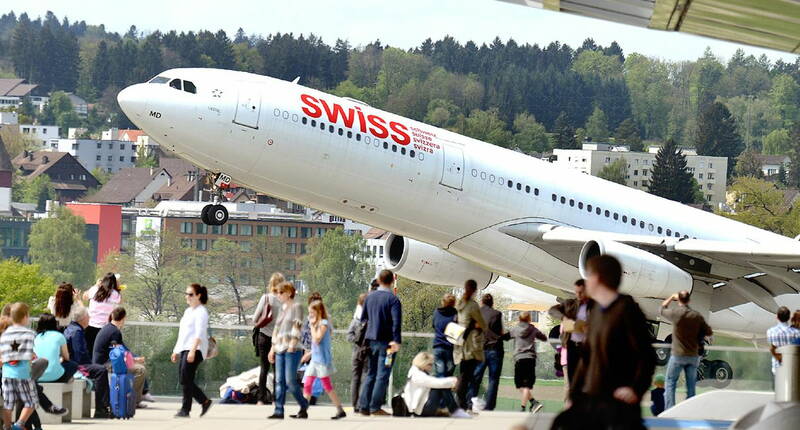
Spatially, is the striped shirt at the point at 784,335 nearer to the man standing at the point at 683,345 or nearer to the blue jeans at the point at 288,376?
the man standing at the point at 683,345

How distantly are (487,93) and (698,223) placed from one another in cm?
16840

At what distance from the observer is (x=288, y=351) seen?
1786 cm

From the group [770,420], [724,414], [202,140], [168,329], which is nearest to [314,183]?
[202,140]

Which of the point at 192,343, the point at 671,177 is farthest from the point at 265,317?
the point at 671,177

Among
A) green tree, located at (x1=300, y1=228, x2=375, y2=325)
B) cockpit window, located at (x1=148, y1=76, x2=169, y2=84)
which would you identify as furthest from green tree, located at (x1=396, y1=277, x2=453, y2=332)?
cockpit window, located at (x1=148, y1=76, x2=169, y2=84)

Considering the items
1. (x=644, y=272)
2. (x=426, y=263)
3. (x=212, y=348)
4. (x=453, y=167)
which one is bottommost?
(x=212, y=348)

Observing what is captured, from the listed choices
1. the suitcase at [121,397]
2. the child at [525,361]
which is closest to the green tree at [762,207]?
the child at [525,361]

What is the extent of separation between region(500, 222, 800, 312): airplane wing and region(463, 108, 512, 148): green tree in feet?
455

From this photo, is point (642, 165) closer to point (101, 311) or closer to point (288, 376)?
point (101, 311)

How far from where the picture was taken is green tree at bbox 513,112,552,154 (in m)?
187

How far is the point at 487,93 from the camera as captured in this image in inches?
7835

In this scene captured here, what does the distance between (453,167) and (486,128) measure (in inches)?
5846

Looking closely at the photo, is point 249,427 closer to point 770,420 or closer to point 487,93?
point 770,420

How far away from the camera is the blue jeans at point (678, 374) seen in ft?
60.7
